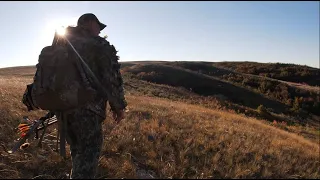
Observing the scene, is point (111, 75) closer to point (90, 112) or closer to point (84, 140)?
point (90, 112)

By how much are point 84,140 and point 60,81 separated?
80 cm

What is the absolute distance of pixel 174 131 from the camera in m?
7.73

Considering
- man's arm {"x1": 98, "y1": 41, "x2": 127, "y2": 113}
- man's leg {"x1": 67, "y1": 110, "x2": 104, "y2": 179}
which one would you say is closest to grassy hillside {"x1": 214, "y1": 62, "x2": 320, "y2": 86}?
man's arm {"x1": 98, "y1": 41, "x2": 127, "y2": 113}

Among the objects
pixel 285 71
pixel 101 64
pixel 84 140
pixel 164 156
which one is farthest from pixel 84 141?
pixel 285 71

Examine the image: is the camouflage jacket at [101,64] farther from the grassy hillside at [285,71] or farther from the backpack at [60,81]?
the grassy hillside at [285,71]

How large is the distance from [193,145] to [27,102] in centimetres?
359

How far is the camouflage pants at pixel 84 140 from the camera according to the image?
4047 millimetres

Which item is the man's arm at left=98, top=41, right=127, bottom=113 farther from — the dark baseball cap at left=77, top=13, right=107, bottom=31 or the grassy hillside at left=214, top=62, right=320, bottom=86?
the grassy hillside at left=214, top=62, right=320, bottom=86

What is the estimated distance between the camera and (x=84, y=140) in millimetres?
4078

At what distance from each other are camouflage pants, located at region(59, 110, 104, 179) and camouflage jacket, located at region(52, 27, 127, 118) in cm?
13

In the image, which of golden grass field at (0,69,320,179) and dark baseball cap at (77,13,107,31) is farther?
golden grass field at (0,69,320,179)

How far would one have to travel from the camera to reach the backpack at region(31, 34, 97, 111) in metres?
3.81

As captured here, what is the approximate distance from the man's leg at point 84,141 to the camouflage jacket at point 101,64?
0.13m

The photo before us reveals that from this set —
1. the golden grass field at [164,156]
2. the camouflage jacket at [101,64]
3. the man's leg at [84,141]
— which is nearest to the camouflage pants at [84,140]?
the man's leg at [84,141]
